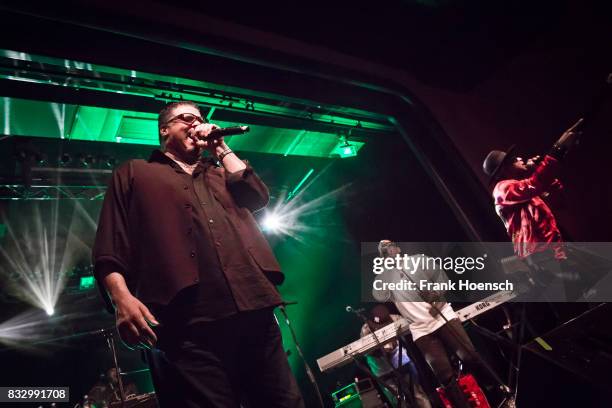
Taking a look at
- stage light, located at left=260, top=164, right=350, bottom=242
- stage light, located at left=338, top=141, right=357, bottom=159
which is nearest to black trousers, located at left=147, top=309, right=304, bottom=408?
stage light, located at left=338, top=141, right=357, bottom=159

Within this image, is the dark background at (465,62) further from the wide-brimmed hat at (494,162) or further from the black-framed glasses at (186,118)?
the black-framed glasses at (186,118)

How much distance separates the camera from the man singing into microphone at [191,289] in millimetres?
1020

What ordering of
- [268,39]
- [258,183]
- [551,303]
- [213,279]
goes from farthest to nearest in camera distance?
[268,39] < [551,303] < [258,183] < [213,279]

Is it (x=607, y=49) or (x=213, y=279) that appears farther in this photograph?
(x=607, y=49)

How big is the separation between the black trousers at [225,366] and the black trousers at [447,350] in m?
3.16

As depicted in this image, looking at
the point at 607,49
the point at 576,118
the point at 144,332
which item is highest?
the point at 607,49

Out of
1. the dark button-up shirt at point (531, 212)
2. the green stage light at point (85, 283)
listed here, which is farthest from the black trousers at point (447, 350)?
the green stage light at point (85, 283)

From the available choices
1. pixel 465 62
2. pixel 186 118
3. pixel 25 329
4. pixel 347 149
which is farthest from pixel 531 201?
pixel 25 329

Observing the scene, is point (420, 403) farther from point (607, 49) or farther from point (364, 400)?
point (607, 49)

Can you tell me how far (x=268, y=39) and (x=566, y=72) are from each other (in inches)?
133

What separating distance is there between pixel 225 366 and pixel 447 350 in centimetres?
374

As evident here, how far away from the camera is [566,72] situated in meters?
3.60

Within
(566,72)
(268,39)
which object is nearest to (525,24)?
(566,72)

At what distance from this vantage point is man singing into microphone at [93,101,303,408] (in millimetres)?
1020
